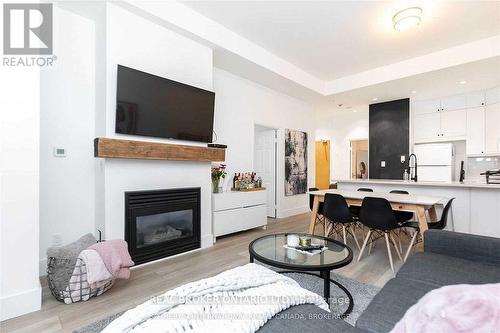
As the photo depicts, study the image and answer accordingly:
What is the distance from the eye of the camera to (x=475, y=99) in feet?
16.8

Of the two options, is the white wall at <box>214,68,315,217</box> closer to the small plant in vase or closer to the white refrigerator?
the small plant in vase

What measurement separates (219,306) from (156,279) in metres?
1.69

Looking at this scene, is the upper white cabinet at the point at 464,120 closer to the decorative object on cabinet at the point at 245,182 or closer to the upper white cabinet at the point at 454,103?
the upper white cabinet at the point at 454,103

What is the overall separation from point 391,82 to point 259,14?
305 cm

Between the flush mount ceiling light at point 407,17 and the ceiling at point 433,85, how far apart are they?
1667mm

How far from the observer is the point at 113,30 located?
2648mm

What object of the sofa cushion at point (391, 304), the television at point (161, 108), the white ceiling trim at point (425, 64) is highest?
the white ceiling trim at point (425, 64)

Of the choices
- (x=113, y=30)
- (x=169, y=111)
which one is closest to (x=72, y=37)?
(x=113, y=30)

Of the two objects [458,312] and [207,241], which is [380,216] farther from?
[458,312]

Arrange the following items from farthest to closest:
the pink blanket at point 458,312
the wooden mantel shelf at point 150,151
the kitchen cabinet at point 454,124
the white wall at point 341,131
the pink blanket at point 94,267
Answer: the white wall at point 341,131 < the kitchen cabinet at point 454,124 < the wooden mantel shelf at point 150,151 < the pink blanket at point 94,267 < the pink blanket at point 458,312

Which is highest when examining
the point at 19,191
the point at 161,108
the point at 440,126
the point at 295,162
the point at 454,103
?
the point at 454,103

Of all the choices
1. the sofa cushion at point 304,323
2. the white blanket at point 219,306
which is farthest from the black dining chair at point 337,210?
the sofa cushion at point 304,323

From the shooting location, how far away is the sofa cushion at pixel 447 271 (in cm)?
148

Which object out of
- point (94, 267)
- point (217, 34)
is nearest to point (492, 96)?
point (217, 34)
